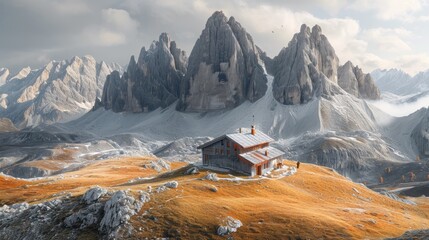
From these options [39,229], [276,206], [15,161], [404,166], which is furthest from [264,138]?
[15,161]

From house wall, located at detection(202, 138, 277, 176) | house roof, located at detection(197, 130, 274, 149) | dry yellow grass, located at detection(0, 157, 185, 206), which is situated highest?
house roof, located at detection(197, 130, 274, 149)

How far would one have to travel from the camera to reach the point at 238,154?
62.3 m

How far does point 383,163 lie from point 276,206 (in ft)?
483

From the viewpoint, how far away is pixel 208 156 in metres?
66.2

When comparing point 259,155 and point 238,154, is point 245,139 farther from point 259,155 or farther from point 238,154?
point 238,154

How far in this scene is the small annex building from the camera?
62.0 m

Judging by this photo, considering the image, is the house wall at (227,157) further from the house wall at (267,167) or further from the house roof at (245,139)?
the house roof at (245,139)

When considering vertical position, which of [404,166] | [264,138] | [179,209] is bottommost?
[404,166]

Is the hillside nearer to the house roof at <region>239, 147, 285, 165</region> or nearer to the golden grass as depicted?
the golden grass

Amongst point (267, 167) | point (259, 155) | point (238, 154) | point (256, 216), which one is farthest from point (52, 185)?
point (256, 216)

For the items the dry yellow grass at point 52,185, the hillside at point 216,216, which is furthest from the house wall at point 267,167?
the dry yellow grass at point 52,185

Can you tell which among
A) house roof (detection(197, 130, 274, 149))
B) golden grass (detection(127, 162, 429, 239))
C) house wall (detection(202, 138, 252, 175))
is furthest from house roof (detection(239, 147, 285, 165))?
golden grass (detection(127, 162, 429, 239))

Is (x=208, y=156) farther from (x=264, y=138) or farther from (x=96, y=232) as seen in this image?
(x=96, y=232)

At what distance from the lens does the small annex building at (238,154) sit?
62.0 m
